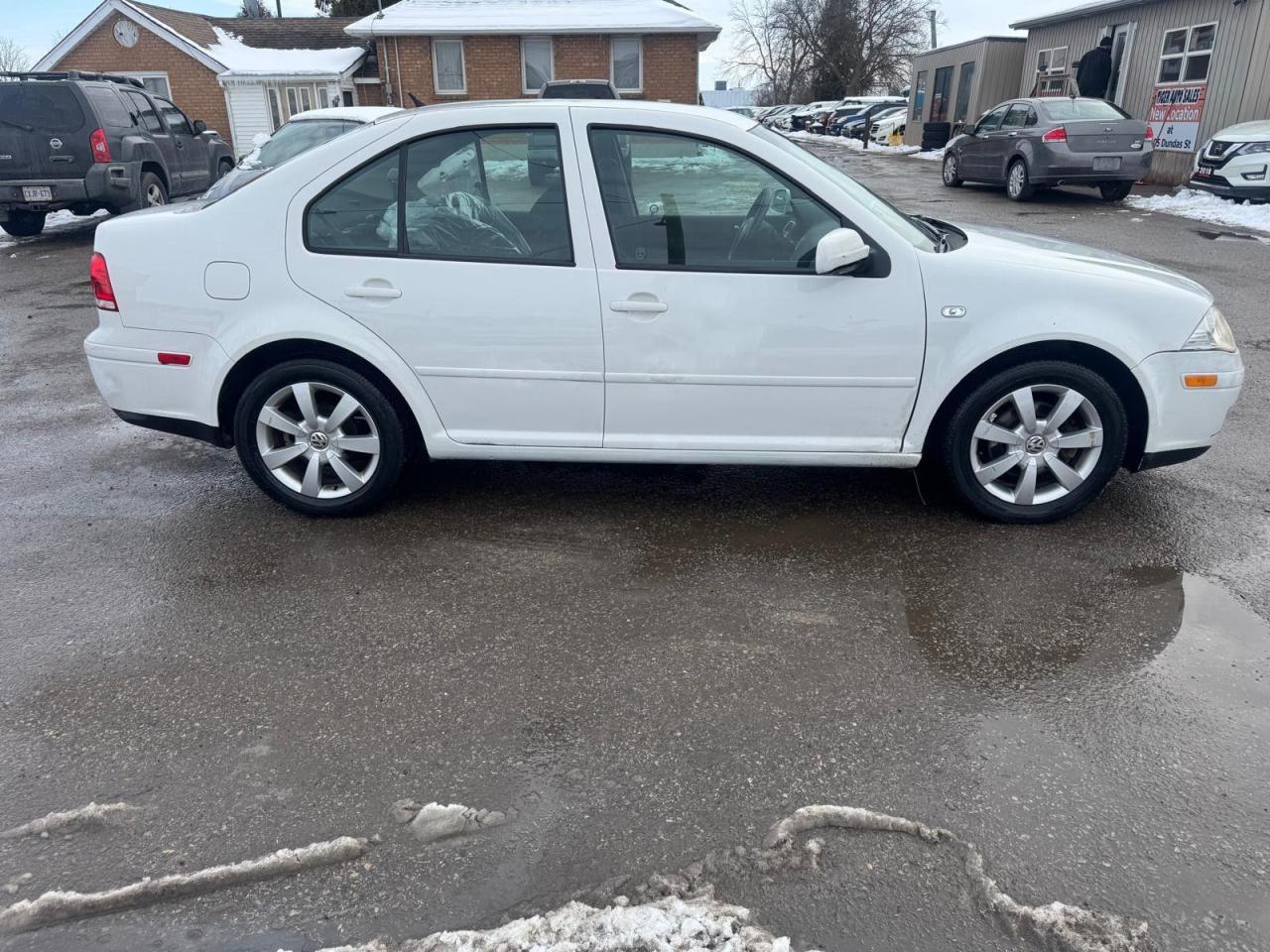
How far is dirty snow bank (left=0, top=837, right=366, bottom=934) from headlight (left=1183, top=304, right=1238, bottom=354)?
362 cm

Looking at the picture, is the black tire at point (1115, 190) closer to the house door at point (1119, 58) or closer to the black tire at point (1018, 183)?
the black tire at point (1018, 183)

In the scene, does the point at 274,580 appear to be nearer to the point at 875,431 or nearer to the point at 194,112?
the point at 875,431

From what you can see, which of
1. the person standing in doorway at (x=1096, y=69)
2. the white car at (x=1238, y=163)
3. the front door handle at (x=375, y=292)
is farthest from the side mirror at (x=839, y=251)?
the person standing in doorway at (x=1096, y=69)

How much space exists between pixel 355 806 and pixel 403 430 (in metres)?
1.94

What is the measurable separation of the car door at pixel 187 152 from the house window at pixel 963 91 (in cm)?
2080

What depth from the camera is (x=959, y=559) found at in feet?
12.5

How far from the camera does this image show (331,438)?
A: 160 inches

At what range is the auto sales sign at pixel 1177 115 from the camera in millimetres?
17234

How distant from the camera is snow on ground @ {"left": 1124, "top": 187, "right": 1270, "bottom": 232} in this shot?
43.8 feet

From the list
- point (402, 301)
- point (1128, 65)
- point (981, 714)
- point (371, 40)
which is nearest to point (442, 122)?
point (402, 301)

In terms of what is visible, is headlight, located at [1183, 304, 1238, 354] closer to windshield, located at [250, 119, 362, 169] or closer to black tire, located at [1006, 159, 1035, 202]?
windshield, located at [250, 119, 362, 169]

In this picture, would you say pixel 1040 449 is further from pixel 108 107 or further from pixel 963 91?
pixel 963 91

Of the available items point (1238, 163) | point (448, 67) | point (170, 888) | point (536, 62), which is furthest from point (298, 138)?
point (448, 67)

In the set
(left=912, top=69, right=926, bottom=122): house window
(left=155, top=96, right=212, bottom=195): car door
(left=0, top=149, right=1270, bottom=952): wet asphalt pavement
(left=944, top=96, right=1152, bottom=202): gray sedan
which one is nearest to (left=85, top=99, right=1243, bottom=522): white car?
(left=0, top=149, right=1270, bottom=952): wet asphalt pavement
